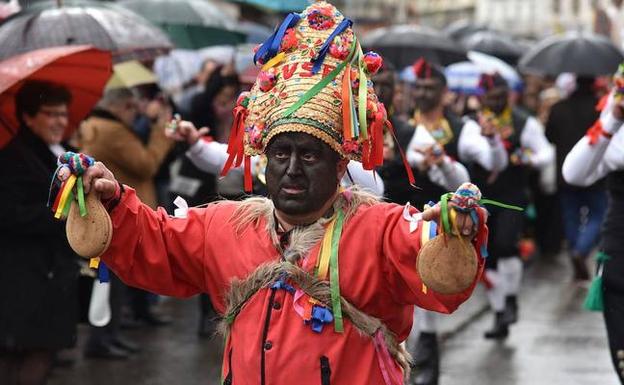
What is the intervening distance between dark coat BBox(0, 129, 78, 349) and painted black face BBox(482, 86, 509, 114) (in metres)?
4.66

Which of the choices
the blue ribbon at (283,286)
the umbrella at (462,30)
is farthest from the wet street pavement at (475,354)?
the umbrella at (462,30)

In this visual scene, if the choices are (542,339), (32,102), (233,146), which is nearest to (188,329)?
(542,339)

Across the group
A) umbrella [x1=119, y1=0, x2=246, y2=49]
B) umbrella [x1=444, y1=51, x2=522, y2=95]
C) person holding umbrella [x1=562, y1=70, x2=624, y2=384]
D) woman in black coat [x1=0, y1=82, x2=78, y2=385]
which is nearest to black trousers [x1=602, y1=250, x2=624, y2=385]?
person holding umbrella [x1=562, y1=70, x2=624, y2=384]

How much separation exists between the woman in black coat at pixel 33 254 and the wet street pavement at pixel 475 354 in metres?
1.77

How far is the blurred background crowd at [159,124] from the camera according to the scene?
6426mm

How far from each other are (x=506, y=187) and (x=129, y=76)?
3.17 metres

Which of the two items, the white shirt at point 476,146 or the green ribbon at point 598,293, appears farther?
the white shirt at point 476,146

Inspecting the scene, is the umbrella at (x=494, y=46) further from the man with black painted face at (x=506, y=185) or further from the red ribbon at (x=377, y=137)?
the red ribbon at (x=377, y=137)

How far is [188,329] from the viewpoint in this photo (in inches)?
403

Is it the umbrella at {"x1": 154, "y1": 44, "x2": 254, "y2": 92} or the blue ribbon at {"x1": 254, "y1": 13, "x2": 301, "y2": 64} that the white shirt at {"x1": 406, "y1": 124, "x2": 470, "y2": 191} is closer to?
the blue ribbon at {"x1": 254, "y1": 13, "x2": 301, "y2": 64}

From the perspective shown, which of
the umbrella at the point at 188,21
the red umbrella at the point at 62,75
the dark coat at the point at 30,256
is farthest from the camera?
the umbrella at the point at 188,21

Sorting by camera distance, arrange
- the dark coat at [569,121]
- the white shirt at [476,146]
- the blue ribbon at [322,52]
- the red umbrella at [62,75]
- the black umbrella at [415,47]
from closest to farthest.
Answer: the blue ribbon at [322,52], the red umbrella at [62,75], the white shirt at [476,146], the black umbrella at [415,47], the dark coat at [569,121]

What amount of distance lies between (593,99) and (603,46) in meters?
0.56

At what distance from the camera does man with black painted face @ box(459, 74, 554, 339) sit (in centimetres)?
1002
